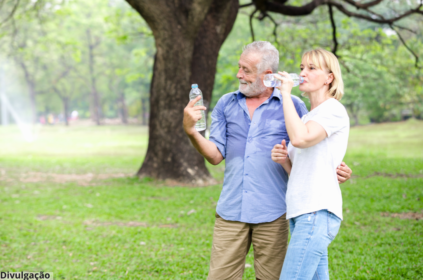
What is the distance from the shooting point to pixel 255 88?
9.99ft

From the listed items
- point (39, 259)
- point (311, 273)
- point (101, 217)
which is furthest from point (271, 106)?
point (101, 217)

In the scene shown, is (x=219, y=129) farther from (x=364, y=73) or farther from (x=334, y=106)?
(x=364, y=73)

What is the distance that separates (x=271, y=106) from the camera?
306 cm

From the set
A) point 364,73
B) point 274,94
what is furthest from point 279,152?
point 364,73

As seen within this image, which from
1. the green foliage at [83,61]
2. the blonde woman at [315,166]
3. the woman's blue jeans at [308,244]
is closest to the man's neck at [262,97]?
the blonde woman at [315,166]

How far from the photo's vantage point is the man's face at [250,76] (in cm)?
298

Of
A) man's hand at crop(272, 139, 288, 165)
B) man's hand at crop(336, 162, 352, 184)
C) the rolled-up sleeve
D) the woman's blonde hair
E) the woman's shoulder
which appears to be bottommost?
man's hand at crop(336, 162, 352, 184)

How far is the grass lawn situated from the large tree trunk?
0.66 metres

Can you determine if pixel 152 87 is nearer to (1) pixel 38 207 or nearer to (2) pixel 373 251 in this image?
(1) pixel 38 207

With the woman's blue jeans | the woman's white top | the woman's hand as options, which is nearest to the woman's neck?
the woman's white top

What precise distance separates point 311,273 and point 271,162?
2.67ft

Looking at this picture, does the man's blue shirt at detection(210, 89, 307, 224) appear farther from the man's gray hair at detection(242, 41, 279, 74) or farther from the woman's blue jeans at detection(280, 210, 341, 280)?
the woman's blue jeans at detection(280, 210, 341, 280)

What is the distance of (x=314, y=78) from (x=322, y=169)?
0.58 m

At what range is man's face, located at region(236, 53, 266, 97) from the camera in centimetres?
298
